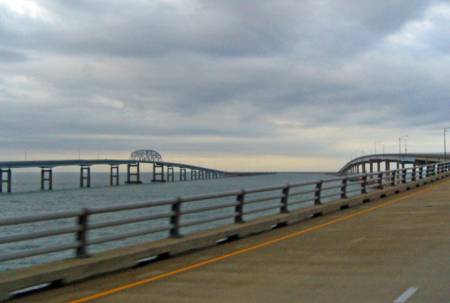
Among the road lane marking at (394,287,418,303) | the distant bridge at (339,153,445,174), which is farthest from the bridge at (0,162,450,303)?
the distant bridge at (339,153,445,174)

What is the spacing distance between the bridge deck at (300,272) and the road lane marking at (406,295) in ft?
0.05

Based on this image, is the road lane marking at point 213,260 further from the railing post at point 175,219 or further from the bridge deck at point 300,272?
the railing post at point 175,219

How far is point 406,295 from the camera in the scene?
951 centimetres

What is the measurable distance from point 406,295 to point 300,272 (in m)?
2.62

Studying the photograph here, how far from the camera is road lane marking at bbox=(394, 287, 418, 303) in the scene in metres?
9.16

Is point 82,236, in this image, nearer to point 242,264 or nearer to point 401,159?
point 242,264

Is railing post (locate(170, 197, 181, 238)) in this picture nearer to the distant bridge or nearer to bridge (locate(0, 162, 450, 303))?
bridge (locate(0, 162, 450, 303))

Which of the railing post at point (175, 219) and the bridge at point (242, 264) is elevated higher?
the railing post at point (175, 219)

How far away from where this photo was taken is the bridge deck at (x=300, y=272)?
32.2 feet

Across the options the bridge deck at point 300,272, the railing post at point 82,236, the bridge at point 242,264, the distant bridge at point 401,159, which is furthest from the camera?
the distant bridge at point 401,159

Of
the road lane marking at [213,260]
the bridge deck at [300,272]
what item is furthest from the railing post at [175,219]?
the road lane marking at [213,260]

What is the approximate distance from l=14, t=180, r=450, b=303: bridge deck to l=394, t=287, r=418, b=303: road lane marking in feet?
0.05

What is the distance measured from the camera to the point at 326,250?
1468 centimetres

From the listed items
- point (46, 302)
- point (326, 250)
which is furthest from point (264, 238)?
point (46, 302)
